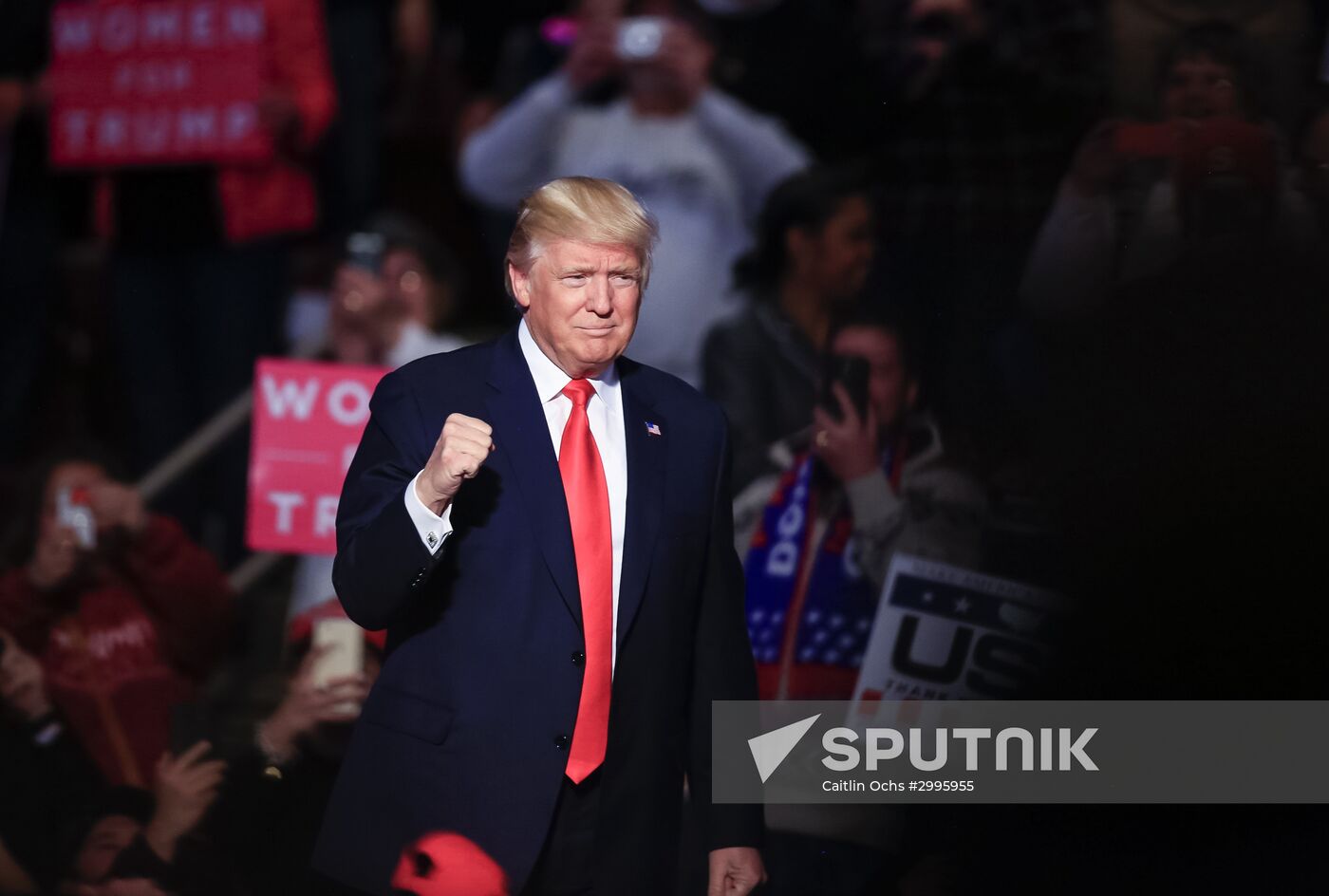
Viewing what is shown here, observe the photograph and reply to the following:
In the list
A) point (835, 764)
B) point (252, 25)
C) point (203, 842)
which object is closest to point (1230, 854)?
point (835, 764)

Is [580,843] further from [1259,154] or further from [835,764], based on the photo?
[1259,154]

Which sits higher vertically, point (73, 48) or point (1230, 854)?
point (73, 48)

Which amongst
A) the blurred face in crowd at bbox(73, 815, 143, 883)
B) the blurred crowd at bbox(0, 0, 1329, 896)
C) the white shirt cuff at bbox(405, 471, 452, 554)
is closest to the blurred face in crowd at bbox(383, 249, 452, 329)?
the blurred crowd at bbox(0, 0, 1329, 896)

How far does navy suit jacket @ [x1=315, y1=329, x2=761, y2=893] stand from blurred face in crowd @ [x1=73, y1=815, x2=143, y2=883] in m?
1.23

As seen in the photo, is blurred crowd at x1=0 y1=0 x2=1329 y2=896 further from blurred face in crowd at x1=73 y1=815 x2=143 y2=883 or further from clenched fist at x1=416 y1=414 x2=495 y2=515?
clenched fist at x1=416 y1=414 x2=495 y2=515

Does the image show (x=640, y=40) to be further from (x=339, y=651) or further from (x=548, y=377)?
(x=548, y=377)

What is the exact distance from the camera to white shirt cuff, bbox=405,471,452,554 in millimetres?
2668

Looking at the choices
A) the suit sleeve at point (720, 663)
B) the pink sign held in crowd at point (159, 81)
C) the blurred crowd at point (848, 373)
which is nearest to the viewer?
the suit sleeve at point (720, 663)

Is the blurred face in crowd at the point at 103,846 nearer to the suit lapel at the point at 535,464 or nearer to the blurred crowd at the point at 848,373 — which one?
the blurred crowd at the point at 848,373

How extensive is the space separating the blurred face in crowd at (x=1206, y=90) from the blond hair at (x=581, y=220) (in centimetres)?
156

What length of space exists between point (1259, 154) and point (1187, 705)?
1202mm

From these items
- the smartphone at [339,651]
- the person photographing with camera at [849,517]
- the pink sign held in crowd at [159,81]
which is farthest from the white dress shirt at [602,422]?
the pink sign held in crowd at [159,81]

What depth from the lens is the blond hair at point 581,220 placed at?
278 cm

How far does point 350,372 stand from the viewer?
14.0 feet
